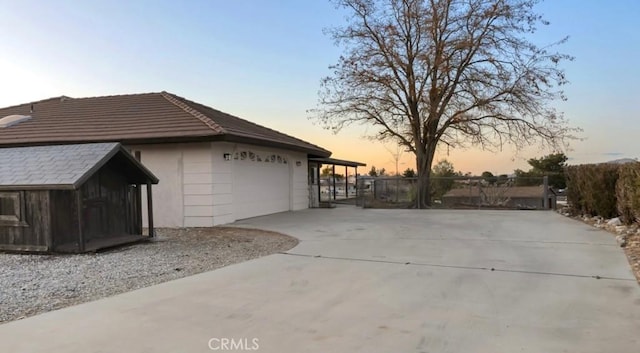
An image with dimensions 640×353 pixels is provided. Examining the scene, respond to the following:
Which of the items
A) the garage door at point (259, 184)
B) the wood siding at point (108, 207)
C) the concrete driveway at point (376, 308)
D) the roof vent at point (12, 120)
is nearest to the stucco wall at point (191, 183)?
the garage door at point (259, 184)

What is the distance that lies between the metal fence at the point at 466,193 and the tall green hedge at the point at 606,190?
2459 mm

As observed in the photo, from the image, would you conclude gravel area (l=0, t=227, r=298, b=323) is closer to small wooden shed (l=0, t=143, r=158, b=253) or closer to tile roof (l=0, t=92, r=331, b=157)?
small wooden shed (l=0, t=143, r=158, b=253)

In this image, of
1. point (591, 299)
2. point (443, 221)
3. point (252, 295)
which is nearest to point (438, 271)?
point (591, 299)

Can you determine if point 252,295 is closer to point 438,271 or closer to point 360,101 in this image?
point 438,271

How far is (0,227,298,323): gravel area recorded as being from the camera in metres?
5.26

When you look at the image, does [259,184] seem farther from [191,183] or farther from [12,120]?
[12,120]

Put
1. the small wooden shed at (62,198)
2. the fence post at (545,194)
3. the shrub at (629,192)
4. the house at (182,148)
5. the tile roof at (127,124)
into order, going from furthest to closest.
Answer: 1. the fence post at (545,194)
2. the house at (182,148)
3. the tile roof at (127,124)
4. the shrub at (629,192)
5. the small wooden shed at (62,198)

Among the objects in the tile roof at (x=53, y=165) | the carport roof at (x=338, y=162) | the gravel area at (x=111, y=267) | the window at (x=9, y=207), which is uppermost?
the carport roof at (x=338, y=162)

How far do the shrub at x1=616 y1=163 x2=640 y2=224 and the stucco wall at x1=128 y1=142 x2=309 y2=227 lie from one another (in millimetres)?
10386

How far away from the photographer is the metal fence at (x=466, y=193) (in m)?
18.0

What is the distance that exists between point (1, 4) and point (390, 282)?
12624 mm

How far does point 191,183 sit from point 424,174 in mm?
11730

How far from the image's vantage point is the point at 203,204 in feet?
42.4

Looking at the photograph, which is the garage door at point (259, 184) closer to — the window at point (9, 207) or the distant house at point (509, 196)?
the window at point (9, 207)
